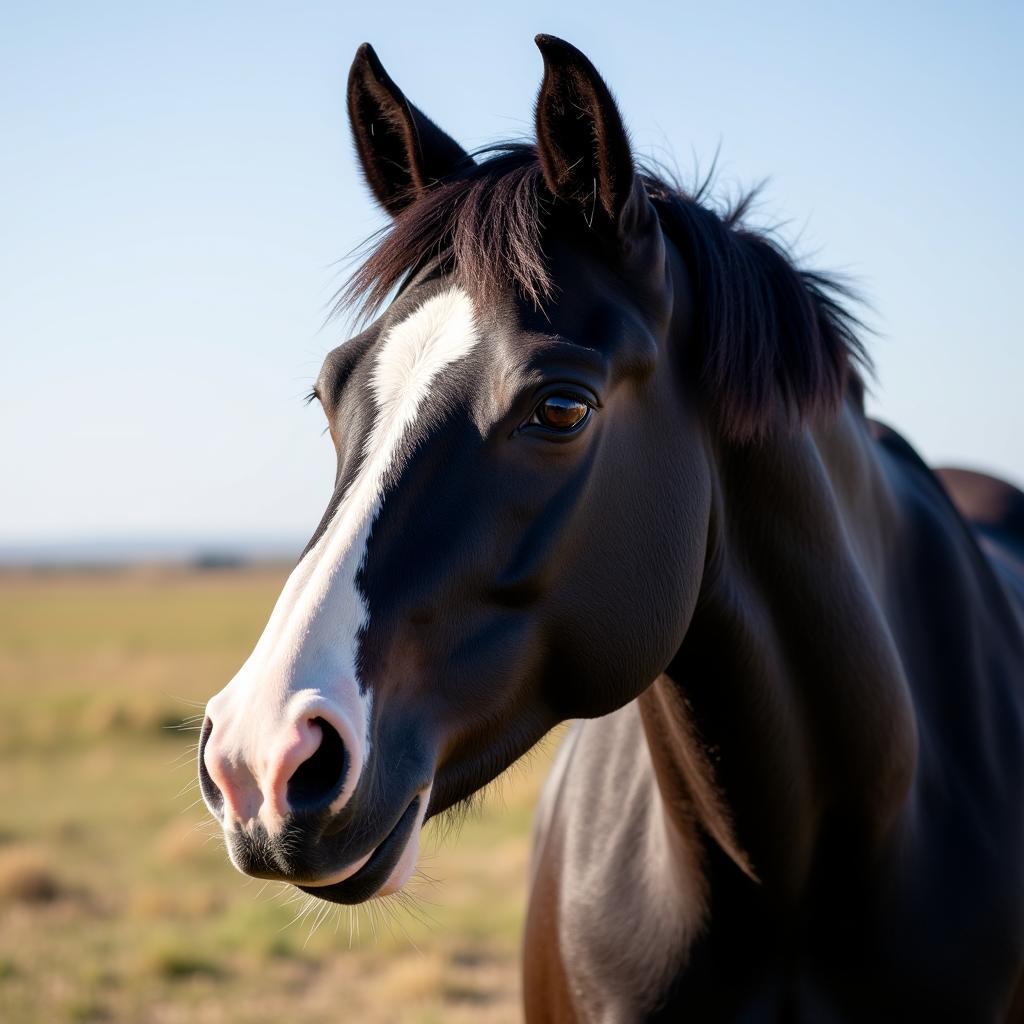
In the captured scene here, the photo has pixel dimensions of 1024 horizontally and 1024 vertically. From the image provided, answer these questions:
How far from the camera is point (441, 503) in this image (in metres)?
1.86

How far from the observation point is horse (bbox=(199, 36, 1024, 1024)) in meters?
1.75

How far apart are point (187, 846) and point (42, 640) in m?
32.1

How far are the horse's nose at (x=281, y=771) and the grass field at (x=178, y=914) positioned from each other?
0.27 metres

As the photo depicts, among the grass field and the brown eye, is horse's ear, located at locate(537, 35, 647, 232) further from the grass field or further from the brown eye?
the grass field

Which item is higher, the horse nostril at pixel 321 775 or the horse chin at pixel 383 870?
the horse nostril at pixel 321 775

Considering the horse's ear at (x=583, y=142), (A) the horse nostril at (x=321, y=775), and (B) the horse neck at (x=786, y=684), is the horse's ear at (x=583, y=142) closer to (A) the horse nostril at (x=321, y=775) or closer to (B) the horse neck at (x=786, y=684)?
(B) the horse neck at (x=786, y=684)

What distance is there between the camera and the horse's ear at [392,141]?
2.41 meters

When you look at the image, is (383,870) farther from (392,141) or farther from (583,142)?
(392,141)

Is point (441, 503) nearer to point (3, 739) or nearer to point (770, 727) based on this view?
point (770, 727)

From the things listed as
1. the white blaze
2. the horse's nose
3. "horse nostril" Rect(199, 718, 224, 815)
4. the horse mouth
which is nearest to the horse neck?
the white blaze

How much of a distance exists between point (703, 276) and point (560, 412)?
1.91ft

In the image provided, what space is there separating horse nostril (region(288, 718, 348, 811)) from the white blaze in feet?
0.08

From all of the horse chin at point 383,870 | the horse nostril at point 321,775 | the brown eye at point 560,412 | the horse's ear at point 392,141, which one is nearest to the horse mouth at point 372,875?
the horse chin at point 383,870

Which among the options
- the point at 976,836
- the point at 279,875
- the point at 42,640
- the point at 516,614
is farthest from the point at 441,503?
the point at 42,640
